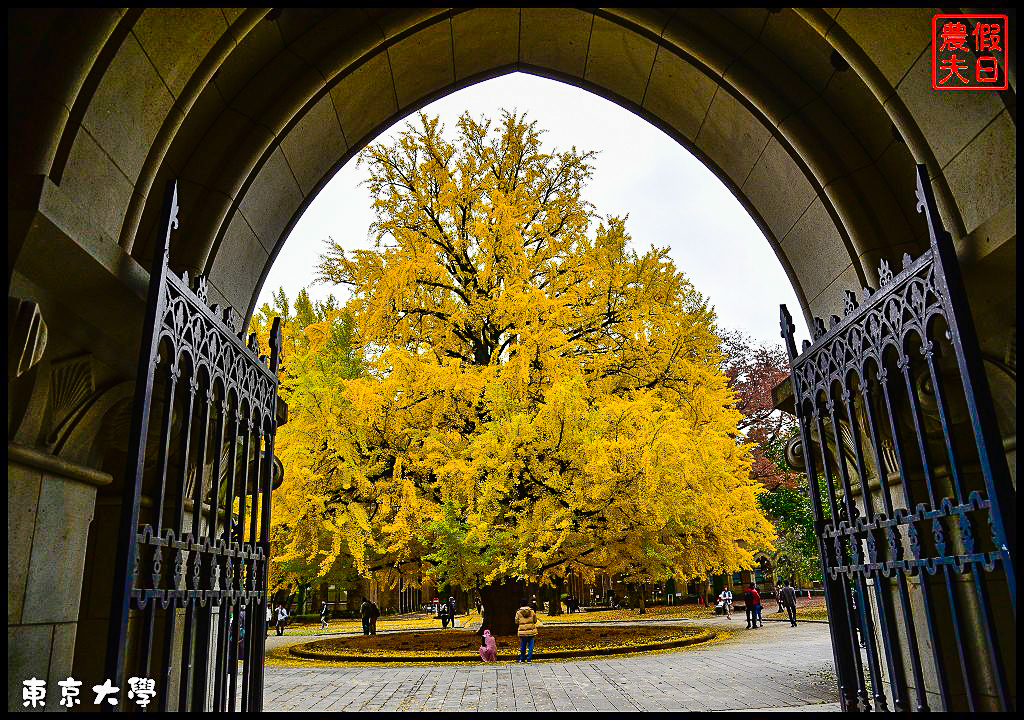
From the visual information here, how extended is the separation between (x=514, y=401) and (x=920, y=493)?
6055mm

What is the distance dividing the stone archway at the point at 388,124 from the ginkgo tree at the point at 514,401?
4.55 m

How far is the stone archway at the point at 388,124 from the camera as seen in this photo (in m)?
2.88

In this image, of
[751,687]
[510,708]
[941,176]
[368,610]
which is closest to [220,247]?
[941,176]

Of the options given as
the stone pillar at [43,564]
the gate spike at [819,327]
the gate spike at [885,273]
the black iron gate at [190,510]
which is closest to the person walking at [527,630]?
the black iron gate at [190,510]

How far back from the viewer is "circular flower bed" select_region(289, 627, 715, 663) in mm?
11523

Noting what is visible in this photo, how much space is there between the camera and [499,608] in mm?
12820

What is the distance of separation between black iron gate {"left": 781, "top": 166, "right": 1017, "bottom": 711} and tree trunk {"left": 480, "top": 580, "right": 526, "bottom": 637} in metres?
8.66

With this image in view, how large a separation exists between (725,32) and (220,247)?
375cm

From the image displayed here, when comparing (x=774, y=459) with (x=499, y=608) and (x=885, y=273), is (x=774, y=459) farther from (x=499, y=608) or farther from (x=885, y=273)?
(x=885, y=273)

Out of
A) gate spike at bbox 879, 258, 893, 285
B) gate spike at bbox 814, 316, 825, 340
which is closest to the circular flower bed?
gate spike at bbox 814, 316, 825, 340

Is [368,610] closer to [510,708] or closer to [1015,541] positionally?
[510,708]

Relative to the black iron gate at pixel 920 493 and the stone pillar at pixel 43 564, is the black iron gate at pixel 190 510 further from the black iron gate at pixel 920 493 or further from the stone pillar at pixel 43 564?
the black iron gate at pixel 920 493

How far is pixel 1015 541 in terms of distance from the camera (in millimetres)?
2490

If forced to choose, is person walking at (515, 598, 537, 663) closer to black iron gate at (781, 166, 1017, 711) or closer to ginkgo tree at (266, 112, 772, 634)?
ginkgo tree at (266, 112, 772, 634)
